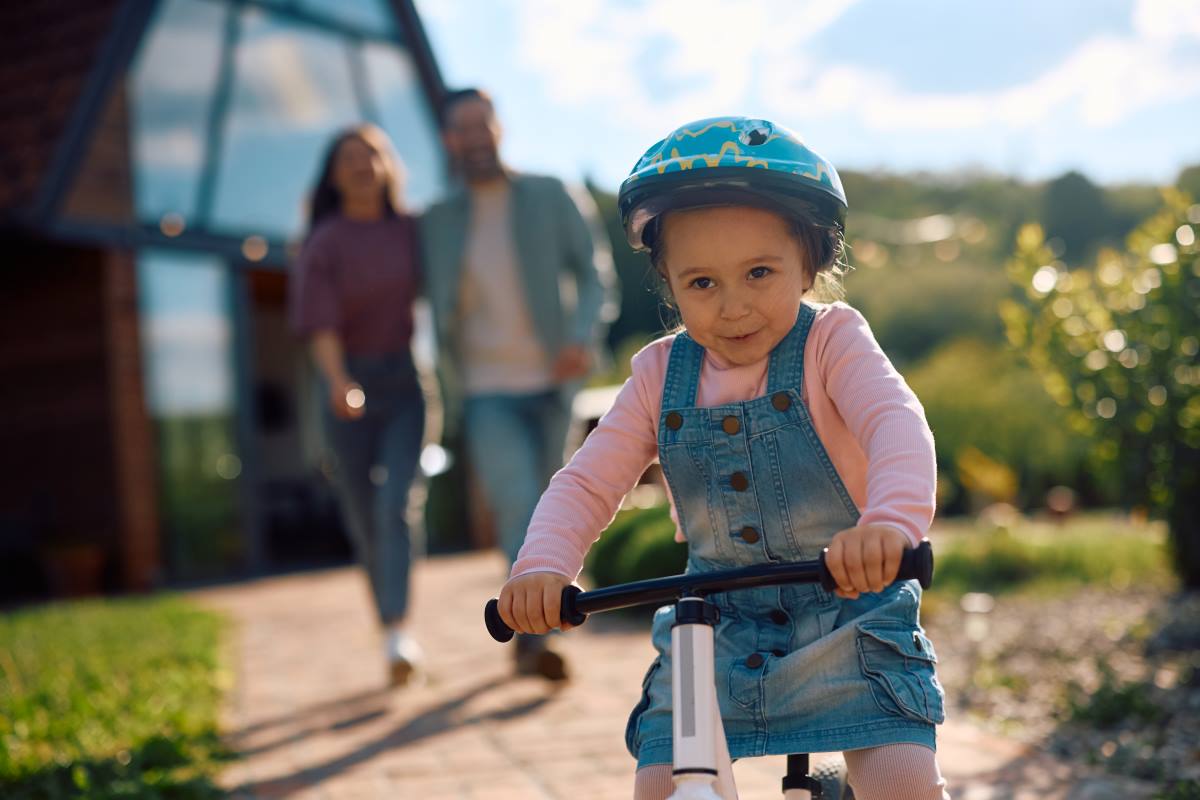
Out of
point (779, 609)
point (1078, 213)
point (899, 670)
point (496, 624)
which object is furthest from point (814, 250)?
point (1078, 213)

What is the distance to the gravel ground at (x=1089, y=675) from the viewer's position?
11.2 feet

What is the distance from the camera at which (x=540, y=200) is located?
4500mm

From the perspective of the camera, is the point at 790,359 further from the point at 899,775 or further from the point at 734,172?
the point at 899,775

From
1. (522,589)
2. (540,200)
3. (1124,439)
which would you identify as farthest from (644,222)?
(1124,439)

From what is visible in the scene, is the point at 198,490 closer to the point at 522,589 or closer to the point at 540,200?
the point at 540,200

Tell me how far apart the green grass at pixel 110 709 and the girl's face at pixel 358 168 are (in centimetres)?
200

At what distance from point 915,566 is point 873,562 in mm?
52

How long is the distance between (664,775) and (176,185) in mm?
9352

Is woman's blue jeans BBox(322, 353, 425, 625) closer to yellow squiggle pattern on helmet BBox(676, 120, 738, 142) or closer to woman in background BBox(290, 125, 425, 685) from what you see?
woman in background BBox(290, 125, 425, 685)

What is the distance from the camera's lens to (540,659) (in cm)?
442

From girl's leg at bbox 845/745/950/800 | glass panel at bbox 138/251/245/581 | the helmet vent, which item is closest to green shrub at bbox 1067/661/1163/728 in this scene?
girl's leg at bbox 845/745/950/800

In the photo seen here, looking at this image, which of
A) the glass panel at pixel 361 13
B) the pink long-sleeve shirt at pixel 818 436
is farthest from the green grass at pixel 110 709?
the glass panel at pixel 361 13

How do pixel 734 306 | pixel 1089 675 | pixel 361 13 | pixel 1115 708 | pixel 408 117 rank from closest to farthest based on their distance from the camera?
pixel 734 306, pixel 1115 708, pixel 1089 675, pixel 361 13, pixel 408 117

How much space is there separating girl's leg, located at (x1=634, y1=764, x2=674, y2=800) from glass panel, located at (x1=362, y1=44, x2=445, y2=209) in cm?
1041
